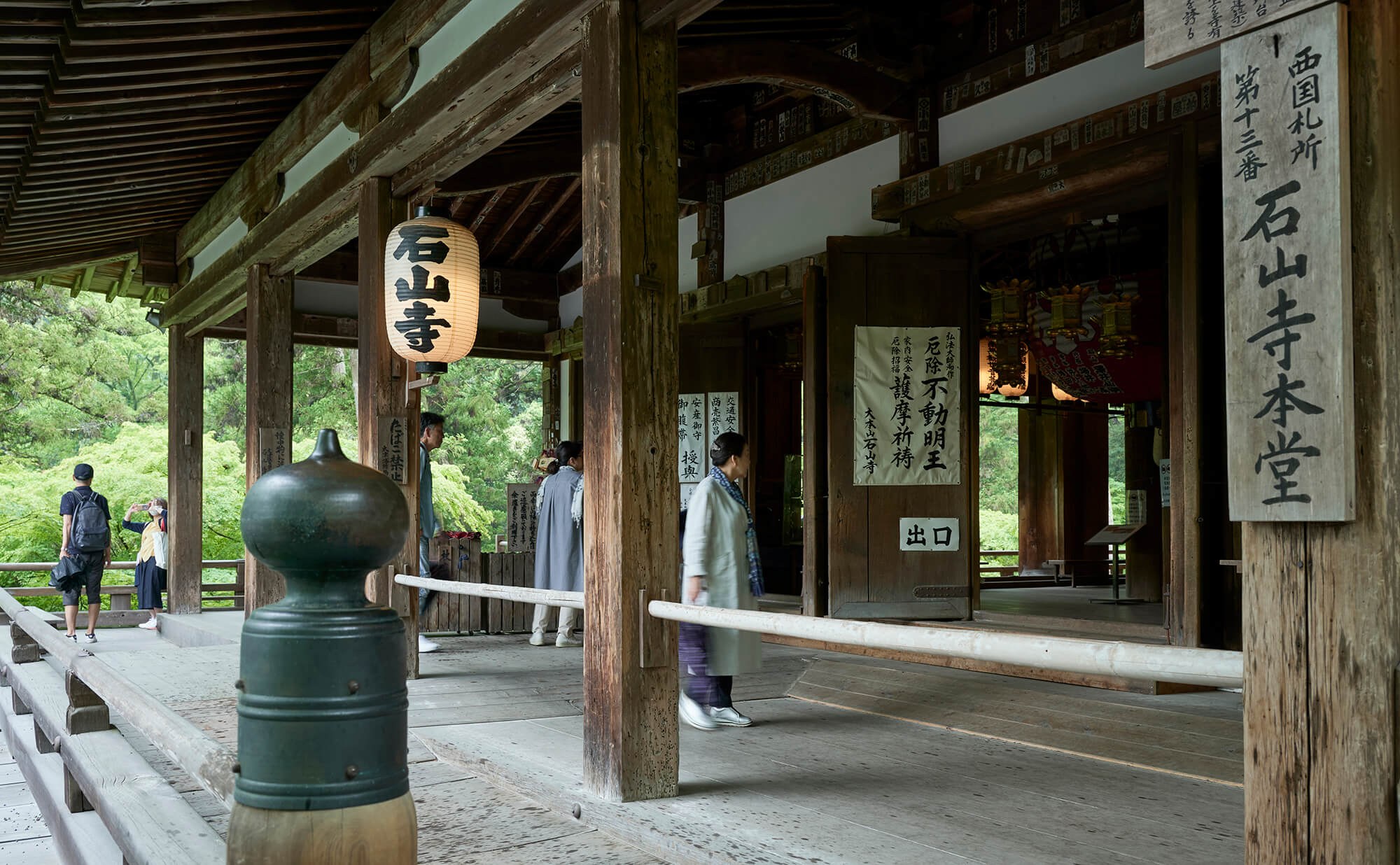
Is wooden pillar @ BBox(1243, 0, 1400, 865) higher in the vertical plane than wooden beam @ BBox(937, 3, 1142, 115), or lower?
lower

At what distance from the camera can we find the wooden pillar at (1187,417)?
5023 mm

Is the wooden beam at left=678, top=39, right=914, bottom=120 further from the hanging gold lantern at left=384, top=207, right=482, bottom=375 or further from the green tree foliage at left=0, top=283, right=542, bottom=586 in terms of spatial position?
the green tree foliage at left=0, top=283, right=542, bottom=586

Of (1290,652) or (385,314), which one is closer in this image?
(1290,652)

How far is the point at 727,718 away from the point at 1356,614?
11.3 ft

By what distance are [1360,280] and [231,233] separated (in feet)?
29.8

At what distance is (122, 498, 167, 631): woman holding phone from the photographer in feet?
36.0

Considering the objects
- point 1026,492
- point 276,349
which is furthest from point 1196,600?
point 1026,492

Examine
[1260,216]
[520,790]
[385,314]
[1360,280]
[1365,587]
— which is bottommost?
[520,790]

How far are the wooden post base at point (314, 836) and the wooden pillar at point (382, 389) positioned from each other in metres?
4.61

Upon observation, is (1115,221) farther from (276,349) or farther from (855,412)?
(276,349)

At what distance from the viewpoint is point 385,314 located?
5.73 m

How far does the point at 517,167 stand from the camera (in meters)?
7.55

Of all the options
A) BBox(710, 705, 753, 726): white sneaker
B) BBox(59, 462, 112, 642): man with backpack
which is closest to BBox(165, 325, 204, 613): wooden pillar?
BBox(59, 462, 112, 642): man with backpack

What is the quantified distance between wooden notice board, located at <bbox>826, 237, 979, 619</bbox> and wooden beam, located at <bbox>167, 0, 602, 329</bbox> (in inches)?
95.3
